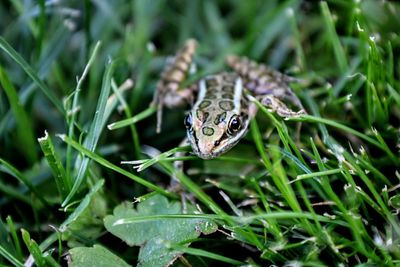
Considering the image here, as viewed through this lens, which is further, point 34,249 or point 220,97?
point 220,97

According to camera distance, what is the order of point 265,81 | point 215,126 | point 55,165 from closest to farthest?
point 55,165 → point 215,126 → point 265,81

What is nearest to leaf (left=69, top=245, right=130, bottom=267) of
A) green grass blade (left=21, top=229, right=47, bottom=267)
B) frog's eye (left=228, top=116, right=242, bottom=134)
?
green grass blade (left=21, top=229, right=47, bottom=267)

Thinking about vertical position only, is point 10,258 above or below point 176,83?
below

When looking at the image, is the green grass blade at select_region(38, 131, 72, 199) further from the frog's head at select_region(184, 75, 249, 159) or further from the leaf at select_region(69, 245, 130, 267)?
the frog's head at select_region(184, 75, 249, 159)

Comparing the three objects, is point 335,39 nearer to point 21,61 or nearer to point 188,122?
point 188,122

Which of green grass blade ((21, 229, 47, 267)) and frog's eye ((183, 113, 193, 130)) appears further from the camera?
frog's eye ((183, 113, 193, 130))

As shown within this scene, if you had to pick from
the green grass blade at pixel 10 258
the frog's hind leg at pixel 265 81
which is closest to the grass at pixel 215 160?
the green grass blade at pixel 10 258

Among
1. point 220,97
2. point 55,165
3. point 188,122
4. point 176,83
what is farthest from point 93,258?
point 176,83
